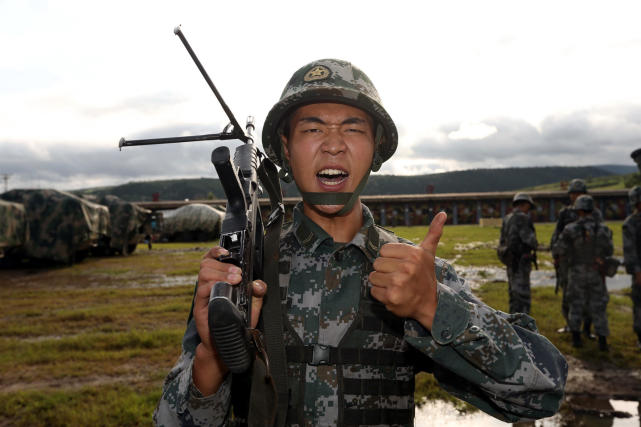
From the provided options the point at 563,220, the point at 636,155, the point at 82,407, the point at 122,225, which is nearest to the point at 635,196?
the point at 636,155

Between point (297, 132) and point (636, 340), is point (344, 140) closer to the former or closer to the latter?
point (297, 132)

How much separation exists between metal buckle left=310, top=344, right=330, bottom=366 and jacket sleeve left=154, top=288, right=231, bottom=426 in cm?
40

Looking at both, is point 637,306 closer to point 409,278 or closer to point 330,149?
Result: point 330,149

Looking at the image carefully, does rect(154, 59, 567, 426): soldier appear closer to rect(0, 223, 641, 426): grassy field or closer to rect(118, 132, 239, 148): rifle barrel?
rect(118, 132, 239, 148): rifle barrel

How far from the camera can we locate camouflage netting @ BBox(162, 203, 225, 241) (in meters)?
38.3

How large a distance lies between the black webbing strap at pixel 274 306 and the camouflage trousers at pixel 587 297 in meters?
7.87

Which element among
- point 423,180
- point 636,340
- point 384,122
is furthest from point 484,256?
point 423,180

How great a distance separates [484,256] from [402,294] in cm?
2032

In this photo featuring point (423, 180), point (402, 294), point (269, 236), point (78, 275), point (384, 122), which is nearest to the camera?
point (402, 294)

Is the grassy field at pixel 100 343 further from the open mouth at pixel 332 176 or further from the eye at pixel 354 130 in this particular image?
the eye at pixel 354 130

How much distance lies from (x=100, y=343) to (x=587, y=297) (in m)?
9.15

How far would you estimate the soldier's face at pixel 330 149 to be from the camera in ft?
7.25

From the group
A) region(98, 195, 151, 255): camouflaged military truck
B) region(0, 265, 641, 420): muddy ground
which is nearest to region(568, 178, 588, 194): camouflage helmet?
region(0, 265, 641, 420): muddy ground

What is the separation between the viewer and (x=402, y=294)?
158cm
